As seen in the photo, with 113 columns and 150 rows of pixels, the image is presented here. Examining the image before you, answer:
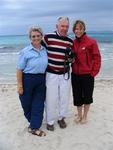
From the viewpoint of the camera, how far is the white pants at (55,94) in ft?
17.2

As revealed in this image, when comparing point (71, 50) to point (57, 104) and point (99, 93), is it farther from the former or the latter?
point (99, 93)

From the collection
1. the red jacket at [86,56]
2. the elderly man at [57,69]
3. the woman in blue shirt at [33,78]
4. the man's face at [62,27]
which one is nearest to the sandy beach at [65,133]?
the woman in blue shirt at [33,78]

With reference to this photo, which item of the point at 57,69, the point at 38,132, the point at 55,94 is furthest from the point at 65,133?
the point at 57,69

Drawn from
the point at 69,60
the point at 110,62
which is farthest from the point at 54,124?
the point at 110,62

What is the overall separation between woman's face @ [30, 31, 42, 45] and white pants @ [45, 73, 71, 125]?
54cm

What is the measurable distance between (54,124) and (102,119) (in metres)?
0.83

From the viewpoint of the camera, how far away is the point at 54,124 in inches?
227

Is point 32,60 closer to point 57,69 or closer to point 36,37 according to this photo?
point 36,37

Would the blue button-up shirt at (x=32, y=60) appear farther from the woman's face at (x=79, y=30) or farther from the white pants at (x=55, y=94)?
the woman's face at (x=79, y=30)

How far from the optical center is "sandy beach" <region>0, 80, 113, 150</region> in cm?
502

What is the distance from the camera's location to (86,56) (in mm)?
5301

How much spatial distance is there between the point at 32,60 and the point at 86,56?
2.79 ft

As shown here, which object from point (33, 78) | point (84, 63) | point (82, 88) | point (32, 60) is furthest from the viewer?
point (82, 88)

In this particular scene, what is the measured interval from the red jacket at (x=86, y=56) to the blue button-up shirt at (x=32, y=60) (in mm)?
543
